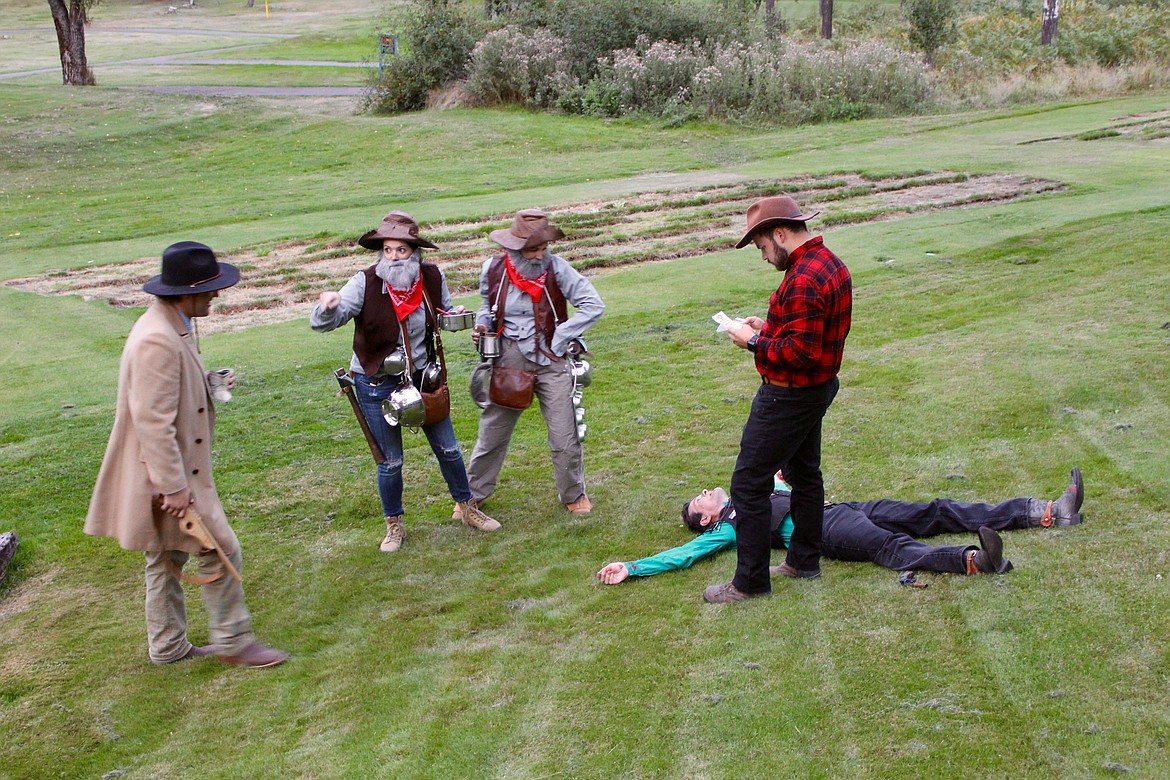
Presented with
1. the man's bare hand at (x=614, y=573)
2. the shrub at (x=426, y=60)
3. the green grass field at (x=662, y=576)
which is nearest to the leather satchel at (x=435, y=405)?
the green grass field at (x=662, y=576)

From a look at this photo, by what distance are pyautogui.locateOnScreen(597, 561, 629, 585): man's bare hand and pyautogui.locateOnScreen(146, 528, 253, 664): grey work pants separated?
188cm

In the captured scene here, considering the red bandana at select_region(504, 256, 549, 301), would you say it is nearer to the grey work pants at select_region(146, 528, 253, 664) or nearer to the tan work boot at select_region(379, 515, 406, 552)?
the tan work boot at select_region(379, 515, 406, 552)

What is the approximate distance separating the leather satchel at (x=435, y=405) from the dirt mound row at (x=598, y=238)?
7737 mm

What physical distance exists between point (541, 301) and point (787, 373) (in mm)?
2251

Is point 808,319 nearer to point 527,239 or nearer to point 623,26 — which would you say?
point 527,239

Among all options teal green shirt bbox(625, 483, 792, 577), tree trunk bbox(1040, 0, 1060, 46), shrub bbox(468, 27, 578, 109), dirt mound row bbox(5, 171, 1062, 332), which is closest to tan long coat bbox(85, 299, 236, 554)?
teal green shirt bbox(625, 483, 792, 577)

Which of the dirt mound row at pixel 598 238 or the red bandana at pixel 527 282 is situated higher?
the red bandana at pixel 527 282

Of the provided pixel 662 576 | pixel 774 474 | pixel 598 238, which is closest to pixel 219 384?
pixel 662 576

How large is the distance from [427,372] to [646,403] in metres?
3.36

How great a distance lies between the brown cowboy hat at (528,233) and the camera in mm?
6815

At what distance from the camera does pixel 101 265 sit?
1686 cm

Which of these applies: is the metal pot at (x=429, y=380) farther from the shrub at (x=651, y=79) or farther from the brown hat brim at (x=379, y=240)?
the shrub at (x=651, y=79)

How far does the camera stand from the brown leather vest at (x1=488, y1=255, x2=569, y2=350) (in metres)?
7.05

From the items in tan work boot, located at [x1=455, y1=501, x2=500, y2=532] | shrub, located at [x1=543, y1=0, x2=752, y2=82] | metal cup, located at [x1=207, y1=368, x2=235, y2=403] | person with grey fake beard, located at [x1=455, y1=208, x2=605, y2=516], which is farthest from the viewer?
shrub, located at [x1=543, y1=0, x2=752, y2=82]
